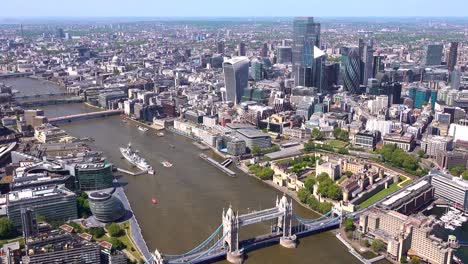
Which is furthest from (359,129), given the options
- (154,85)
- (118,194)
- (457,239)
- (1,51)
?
(1,51)

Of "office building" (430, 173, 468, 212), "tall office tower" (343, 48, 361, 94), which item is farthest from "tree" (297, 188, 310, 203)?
"tall office tower" (343, 48, 361, 94)

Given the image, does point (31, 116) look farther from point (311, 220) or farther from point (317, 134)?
point (311, 220)

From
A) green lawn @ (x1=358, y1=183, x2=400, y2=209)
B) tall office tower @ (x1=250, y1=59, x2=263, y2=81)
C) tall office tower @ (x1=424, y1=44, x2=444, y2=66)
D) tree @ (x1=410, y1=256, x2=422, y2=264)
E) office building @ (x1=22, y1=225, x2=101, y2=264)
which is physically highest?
tall office tower @ (x1=424, y1=44, x2=444, y2=66)

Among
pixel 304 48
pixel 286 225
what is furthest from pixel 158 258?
pixel 304 48

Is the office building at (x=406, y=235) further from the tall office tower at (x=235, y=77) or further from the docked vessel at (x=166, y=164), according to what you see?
the tall office tower at (x=235, y=77)

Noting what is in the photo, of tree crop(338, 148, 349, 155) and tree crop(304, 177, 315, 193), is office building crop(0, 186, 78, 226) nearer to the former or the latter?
tree crop(304, 177, 315, 193)

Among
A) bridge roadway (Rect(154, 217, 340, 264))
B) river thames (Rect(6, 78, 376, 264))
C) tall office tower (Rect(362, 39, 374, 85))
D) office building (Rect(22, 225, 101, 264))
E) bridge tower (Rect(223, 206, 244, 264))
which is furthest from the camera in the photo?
tall office tower (Rect(362, 39, 374, 85))

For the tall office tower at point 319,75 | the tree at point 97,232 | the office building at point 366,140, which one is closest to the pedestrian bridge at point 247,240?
the tree at point 97,232
